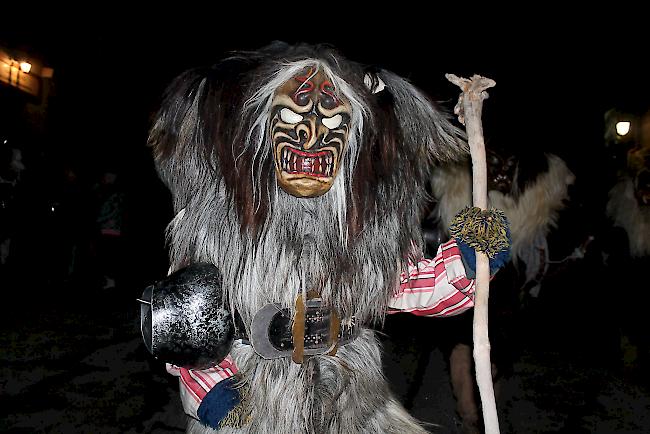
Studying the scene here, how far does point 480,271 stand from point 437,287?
0.68ft

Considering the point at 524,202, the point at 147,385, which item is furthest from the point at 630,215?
the point at 147,385

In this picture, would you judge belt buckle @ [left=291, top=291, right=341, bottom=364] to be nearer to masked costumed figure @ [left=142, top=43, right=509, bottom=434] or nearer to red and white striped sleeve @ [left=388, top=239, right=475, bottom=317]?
masked costumed figure @ [left=142, top=43, right=509, bottom=434]

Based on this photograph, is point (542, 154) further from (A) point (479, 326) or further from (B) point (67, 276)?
(B) point (67, 276)

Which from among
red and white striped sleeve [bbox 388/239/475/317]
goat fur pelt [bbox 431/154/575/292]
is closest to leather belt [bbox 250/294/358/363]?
red and white striped sleeve [bbox 388/239/475/317]

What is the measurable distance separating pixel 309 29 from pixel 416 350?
16.0 feet

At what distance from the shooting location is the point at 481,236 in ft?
5.34

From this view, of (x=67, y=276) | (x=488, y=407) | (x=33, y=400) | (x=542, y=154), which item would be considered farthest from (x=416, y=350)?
(x=67, y=276)

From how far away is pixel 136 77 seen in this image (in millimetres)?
11898

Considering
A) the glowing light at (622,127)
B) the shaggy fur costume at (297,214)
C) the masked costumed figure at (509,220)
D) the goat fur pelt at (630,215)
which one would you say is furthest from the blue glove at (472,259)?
the glowing light at (622,127)

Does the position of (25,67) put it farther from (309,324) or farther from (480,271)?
(480,271)

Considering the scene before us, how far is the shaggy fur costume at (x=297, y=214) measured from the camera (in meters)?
1.62

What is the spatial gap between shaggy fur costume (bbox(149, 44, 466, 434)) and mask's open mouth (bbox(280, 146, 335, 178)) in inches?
3.5

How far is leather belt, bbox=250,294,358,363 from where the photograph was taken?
1.59 metres

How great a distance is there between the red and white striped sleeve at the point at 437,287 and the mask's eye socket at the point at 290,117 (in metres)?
0.61
